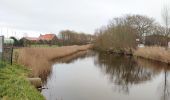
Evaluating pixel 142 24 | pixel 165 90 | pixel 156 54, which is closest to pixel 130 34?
pixel 156 54

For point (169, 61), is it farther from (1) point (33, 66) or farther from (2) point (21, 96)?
(2) point (21, 96)

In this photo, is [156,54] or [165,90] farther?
[156,54]

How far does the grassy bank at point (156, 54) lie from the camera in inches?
1157

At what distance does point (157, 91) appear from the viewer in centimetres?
1352

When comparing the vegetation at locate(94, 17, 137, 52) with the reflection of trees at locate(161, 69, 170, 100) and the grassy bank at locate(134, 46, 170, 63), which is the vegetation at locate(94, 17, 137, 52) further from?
the reflection of trees at locate(161, 69, 170, 100)

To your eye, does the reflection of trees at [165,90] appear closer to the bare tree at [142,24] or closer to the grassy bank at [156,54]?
the grassy bank at [156,54]

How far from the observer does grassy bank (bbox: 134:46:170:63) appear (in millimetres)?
29391

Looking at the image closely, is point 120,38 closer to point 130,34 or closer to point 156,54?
point 130,34

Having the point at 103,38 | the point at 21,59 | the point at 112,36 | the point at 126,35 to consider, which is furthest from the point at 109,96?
the point at 103,38

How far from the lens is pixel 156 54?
105 ft

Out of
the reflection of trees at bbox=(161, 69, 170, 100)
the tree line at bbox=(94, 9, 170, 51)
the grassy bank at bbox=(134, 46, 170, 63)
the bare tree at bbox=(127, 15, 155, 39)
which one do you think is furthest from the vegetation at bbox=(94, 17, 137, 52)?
the reflection of trees at bbox=(161, 69, 170, 100)

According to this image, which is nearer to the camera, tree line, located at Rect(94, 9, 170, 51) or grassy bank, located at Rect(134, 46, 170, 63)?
grassy bank, located at Rect(134, 46, 170, 63)

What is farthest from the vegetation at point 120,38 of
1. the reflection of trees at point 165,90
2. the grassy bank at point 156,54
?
the reflection of trees at point 165,90

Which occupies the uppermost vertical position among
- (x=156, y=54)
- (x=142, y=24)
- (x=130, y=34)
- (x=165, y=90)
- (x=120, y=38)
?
(x=142, y=24)
